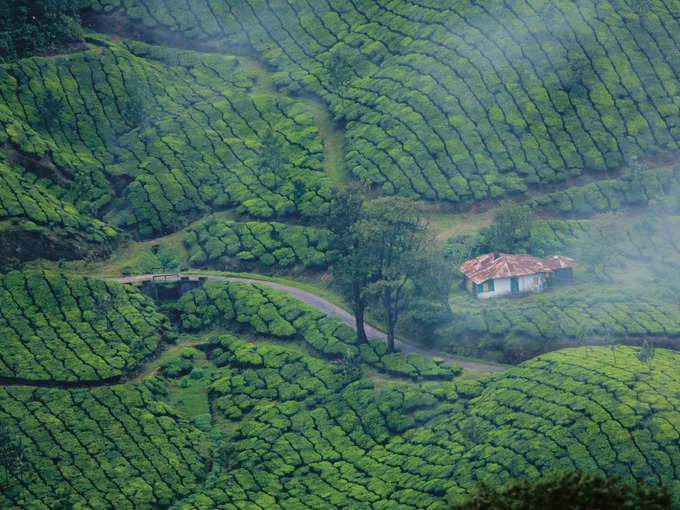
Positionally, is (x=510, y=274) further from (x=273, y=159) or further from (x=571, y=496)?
(x=571, y=496)

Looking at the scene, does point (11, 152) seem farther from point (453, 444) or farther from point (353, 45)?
point (453, 444)

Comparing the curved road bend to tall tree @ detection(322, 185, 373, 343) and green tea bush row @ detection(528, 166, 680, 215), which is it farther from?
green tea bush row @ detection(528, 166, 680, 215)

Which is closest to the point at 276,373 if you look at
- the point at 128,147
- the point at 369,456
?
the point at 369,456

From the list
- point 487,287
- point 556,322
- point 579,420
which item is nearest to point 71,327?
point 487,287

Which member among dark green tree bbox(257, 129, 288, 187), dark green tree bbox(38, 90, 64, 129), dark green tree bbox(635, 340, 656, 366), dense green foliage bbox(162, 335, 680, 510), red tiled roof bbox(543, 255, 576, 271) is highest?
dark green tree bbox(38, 90, 64, 129)

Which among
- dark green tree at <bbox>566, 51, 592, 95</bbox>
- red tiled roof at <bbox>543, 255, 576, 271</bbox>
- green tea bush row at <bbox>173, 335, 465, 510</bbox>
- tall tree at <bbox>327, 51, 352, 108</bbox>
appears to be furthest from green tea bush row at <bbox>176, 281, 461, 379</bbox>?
dark green tree at <bbox>566, 51, 592, 95</bbox>

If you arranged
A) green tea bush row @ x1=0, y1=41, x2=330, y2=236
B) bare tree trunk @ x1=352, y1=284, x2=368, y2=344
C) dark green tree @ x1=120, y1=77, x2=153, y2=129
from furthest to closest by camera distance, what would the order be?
dark green tree @ x1=120, y1=77, x2=153, y2=129
green tea bush row @ x1=0, y1=41, x2=330, y2=236
bare tree trunk @ x1=352, y1=284, x2=368, y2=344

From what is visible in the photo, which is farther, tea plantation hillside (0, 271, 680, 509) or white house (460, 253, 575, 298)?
white house (460, 253, 575, 298)
